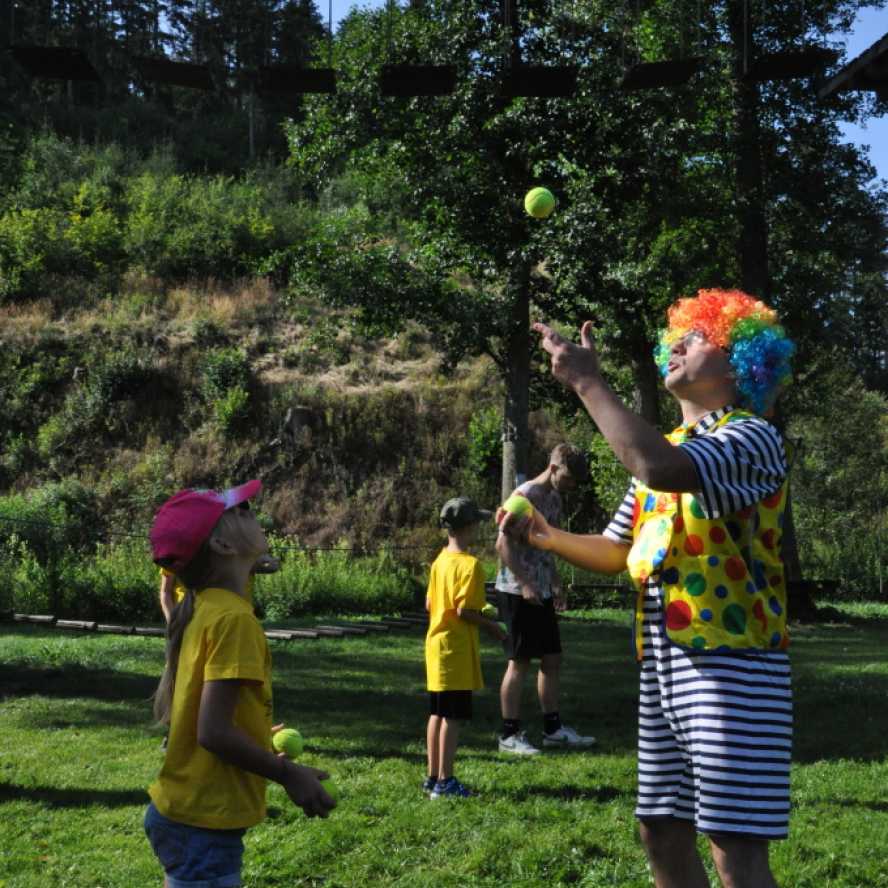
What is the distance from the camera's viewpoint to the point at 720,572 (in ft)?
9.35

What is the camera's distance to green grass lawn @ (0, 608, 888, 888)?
4676 mm

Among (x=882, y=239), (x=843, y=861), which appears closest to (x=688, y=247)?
(x=882, y=239)

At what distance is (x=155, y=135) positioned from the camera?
172ft

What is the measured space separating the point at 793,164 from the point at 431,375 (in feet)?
Result: 43.8

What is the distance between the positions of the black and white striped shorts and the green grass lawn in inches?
72.9

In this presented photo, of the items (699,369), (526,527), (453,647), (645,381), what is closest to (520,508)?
(526,527)

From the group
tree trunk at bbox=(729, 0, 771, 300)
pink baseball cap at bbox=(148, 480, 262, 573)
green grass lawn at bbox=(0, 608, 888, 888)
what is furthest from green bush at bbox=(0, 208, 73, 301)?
pink baseball cap at bbox=(148, 480, 262, 573)

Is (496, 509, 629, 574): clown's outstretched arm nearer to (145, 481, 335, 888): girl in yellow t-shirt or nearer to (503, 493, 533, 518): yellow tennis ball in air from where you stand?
(503, 493, 533, 518): yellow tennis ball in air

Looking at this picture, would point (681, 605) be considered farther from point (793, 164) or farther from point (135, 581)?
point (793, 164)

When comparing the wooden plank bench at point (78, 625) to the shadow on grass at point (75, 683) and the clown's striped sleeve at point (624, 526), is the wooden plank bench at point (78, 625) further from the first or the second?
the clown's striped sleeve at point (624, 526)

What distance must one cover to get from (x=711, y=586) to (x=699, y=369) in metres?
0.63

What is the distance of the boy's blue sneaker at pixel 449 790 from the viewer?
19.0ft

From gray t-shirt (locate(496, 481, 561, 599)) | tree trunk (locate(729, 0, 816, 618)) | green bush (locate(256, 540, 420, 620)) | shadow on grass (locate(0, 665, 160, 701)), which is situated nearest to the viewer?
gray t-shirt (locate(496, 481, 561, 599))

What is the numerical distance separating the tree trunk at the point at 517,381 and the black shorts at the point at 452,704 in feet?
46.7
